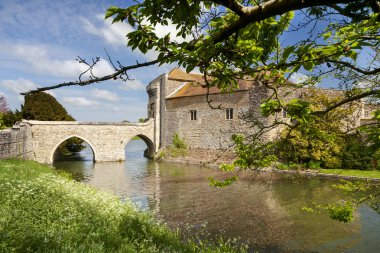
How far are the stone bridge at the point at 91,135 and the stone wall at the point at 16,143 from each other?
0.96 meters

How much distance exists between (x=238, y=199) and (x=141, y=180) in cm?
793

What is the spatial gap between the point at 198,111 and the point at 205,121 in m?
1.28

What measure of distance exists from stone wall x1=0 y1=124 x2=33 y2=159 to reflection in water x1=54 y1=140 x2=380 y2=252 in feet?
14.7

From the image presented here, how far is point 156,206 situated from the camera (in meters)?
13.5

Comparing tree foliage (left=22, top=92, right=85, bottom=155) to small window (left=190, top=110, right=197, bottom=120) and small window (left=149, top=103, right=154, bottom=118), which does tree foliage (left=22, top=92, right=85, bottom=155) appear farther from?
small window (left=190, top=110, right=197, bottom=120)

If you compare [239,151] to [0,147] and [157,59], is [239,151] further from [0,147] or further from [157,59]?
[0,147]

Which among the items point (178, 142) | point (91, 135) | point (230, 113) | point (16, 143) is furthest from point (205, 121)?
point (16, 143)

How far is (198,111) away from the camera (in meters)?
31.2

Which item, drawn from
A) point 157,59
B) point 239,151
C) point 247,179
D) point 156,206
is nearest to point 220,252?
point 239,151

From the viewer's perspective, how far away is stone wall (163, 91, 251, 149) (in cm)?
2803

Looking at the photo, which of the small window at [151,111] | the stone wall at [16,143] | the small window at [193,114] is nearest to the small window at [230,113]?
the small window at [193,114]

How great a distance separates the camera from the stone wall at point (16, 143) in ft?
57.4

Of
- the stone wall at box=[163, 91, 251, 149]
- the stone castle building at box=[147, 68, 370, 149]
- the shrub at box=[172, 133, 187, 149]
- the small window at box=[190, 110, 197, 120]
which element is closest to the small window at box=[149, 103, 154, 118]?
the stone castle building at box=[147, 68, 370, 149]

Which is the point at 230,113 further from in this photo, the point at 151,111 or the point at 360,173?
the point at 360,173
